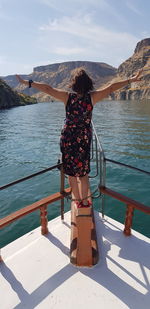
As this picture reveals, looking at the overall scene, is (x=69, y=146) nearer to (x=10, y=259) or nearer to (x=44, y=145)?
(x=10, y=259)

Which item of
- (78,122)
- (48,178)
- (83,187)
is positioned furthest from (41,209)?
(48,178)

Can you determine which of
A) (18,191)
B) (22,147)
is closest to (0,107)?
(22,147)

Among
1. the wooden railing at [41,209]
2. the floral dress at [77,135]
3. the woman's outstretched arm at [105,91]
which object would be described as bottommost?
the wooden railing at [41,209]

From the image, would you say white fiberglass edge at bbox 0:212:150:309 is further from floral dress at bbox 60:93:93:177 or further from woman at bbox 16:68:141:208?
floral dress at bbox 60:93:93:177

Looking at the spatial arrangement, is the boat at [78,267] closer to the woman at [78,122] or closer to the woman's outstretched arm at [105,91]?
the woman at [78,122]

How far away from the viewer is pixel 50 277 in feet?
8.82

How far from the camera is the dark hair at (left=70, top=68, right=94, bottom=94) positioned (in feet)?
8.87

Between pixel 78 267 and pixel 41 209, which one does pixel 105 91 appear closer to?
pixel 41 209

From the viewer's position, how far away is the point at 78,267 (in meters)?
2.81

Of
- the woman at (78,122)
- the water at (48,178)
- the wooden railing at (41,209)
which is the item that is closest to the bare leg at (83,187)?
the woman at (78,122)

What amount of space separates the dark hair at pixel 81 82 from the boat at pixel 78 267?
127 centimetres

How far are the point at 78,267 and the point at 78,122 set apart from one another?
1.99m

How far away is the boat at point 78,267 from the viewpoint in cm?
238

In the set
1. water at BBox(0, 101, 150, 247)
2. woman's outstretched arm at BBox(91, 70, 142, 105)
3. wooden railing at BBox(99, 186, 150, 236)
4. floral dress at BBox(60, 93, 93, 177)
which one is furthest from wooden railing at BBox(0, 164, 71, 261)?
water at BBox(0, 101, 150, 247)
